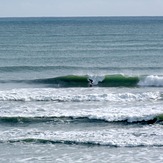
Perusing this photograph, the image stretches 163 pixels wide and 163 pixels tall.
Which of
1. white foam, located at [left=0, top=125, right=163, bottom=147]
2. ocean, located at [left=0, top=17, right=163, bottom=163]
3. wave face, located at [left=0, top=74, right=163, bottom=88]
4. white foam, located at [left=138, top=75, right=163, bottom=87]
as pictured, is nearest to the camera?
ocean, located at [left=0, top=17, right=163, bottom=163]

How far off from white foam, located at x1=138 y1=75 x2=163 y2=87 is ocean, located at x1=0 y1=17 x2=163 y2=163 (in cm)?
7

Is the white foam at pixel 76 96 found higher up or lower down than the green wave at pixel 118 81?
lower down

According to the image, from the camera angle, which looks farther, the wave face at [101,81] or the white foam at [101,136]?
the wave face at [101,81]

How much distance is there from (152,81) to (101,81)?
3.62 m

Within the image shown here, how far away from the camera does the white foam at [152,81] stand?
3557 centimetres

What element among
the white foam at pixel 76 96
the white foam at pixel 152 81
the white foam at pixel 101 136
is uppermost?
the white foam at pixel 152 81

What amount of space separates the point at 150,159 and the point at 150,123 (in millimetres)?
5040

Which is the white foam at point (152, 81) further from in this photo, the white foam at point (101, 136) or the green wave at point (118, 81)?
the white foam at point (101, 136)

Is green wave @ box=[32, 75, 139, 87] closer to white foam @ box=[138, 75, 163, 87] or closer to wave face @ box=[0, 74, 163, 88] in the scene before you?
wave face @ box=[0, 74, 163, 88]

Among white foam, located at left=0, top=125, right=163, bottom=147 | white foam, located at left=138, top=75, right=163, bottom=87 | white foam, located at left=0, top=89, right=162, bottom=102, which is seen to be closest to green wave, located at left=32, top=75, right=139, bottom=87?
white foam, located at left=138, top=75, right=163, bottom=87

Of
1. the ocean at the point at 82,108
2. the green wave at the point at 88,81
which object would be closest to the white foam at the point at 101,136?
the ocean at the point at 82,108

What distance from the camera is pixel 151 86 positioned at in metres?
35.1

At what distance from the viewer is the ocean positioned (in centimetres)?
2067

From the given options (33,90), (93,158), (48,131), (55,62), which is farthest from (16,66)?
(93,158)
